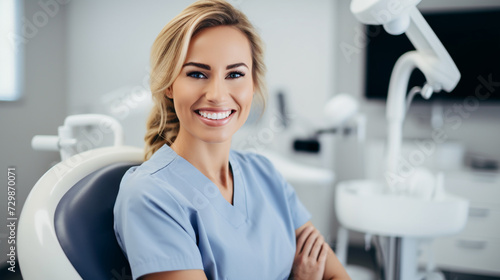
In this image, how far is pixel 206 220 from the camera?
64cm

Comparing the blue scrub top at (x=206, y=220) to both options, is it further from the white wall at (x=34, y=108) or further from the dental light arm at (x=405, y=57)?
the dental light arm at (x=405, y=57)

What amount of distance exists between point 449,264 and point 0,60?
2.17m

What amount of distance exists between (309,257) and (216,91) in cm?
37

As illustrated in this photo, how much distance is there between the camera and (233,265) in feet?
2.08

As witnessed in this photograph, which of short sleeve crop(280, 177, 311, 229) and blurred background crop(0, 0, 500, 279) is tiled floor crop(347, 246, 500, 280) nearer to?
blurred background crop(0, 0, 500, 279)

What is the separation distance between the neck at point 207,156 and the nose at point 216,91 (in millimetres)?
95

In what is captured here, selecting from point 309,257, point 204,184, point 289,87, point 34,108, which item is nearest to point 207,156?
point 204,184

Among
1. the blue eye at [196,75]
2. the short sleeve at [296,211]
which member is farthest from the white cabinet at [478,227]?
the blue eye at [196,75]

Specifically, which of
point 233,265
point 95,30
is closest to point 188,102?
point 233,265

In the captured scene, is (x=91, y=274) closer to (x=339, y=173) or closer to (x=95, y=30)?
(x=95, y=30)

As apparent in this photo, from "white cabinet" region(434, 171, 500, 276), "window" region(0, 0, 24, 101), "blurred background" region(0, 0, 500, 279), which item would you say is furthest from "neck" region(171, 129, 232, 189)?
"white cabinet" region(434, 171, 500, 276)

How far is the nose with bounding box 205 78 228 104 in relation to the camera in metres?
0.64

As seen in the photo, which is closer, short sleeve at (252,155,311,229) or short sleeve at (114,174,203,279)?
short sleeve at (114,174,203,279)

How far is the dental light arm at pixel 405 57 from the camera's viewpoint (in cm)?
76
